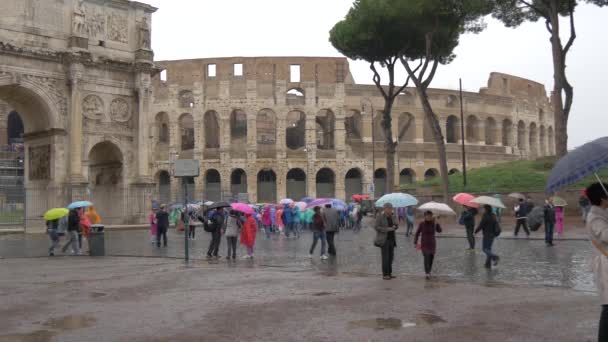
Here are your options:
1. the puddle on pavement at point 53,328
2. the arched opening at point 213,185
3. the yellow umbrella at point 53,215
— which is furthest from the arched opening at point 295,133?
the puddle on pavement at point 53,328

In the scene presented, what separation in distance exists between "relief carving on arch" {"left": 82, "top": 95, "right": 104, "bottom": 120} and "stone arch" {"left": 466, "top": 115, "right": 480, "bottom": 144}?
36.4 m

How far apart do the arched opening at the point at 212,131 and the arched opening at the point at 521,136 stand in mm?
27655

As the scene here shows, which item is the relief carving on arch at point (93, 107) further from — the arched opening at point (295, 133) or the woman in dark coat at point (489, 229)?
the arched opening at point (295, 133)

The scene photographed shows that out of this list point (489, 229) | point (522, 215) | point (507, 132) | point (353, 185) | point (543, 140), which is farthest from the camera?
point (543, 140)

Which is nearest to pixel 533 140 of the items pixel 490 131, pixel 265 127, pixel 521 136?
pixel 521 136

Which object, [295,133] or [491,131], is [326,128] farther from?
[491,131]

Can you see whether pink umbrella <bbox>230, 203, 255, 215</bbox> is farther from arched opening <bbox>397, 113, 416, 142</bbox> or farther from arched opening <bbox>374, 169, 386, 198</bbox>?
arched opening <bbox>397, 113, 416, 142</bbox>

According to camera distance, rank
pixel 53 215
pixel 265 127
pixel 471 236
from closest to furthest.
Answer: pixel 53 215 < pixel 471 236 < pixel 265 127

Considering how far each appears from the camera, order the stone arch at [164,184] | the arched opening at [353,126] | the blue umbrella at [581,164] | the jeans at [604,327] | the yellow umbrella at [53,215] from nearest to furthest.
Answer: the jeans at [604,327] → the blue umbrella at [581,164] → the yellow umbrella at [53,215] → the stone arch at [164,184] → the arched opening at [353,126]

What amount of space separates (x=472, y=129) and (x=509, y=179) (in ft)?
82.2

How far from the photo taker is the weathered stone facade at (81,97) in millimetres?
22594

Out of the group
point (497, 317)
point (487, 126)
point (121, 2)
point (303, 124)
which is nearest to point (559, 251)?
point (497, 317)

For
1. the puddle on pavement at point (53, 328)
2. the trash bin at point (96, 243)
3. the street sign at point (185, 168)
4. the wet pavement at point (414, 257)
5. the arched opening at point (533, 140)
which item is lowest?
the wet pavement at point (414, 257)

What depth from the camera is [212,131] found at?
5012cm
